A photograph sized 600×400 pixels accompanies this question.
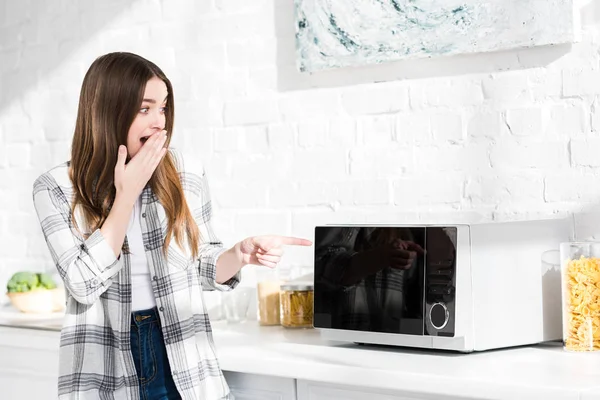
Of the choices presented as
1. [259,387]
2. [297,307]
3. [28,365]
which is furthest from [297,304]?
[28,365]

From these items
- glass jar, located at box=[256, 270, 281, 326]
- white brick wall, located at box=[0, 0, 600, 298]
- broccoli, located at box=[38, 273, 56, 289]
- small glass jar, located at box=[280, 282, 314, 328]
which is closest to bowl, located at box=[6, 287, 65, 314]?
broccoli, located at box=[38, 273, 56, 289]

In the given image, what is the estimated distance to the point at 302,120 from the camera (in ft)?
7.52

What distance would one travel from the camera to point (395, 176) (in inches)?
84.1

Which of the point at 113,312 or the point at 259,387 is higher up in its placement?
the point at 113,312

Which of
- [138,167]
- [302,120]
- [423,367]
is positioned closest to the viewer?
[423,367]

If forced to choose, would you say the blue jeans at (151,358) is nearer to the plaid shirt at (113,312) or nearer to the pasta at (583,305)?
the plaid shirt at (113,312)

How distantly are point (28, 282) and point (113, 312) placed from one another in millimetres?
1039

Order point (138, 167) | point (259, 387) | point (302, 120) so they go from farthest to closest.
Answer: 1. point (302, 120)
2. point (259, 387)
3. point (138, 167)

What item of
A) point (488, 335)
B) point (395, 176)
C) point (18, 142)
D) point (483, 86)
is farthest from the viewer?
point (18, 142)

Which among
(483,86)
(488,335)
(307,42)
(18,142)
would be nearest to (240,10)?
(307,42)

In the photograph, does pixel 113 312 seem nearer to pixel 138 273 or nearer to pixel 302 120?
→ pixel 138 273

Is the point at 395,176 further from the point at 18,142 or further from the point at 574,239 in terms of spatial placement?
the point at 18,142

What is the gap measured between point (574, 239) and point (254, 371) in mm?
753

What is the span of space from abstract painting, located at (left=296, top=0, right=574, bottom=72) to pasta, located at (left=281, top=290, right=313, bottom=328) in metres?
0.58
